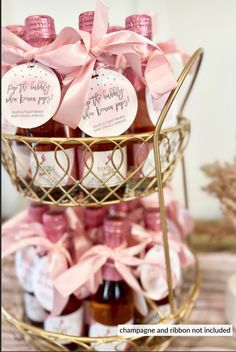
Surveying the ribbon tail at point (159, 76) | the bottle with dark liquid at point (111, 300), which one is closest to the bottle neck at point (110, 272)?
the bottle with dark liquid at point (111, 300)

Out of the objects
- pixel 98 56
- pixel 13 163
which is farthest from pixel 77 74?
pixel 13 163

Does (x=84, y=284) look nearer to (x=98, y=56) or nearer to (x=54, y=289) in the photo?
(x=54, y=289)

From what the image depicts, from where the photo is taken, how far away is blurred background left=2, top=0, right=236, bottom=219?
431mm

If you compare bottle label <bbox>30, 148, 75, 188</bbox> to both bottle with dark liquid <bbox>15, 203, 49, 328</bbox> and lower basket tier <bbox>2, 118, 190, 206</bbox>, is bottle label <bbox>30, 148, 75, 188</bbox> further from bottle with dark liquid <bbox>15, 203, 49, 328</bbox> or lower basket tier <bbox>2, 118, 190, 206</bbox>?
bottle with dark liquid <bbox>15, 203, 49, 328</bbox>

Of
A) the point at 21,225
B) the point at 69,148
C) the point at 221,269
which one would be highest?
the point at 69,148

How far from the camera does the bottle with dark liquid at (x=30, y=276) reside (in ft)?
1.63

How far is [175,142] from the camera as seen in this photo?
447 millimetres

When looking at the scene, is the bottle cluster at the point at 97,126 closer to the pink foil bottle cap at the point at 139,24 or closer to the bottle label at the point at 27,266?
the pink foil bottle cap at the point at 139,24

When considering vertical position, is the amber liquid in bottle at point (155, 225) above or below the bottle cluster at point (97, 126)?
below

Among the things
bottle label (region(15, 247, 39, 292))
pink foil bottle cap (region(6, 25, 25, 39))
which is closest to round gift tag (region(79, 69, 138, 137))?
pink foil bottle cap (region(6, 25, 25, 39))

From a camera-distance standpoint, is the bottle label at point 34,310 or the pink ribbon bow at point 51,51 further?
the bottle label at point 34,310

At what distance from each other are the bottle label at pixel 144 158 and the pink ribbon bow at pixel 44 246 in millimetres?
149

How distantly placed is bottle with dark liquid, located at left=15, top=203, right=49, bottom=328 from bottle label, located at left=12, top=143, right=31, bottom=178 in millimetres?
101

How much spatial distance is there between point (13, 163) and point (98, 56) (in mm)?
158
